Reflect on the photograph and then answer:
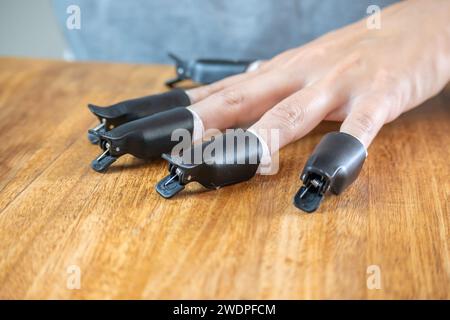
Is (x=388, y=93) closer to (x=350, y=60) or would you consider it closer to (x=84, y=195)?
(x=350, y=60)

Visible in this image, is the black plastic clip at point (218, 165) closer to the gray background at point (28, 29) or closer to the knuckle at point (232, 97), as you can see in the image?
the knuckle at point (232, 97)

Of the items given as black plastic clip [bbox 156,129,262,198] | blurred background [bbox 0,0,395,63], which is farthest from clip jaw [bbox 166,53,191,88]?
black plastic clip [bbox 156,129,262,198]

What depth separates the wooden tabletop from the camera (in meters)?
0.43

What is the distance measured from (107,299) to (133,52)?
2.58 ft

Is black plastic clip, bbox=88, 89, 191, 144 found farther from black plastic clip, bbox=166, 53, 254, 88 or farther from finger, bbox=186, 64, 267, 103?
black plastic clip, bbox=166, 53, 254, 88

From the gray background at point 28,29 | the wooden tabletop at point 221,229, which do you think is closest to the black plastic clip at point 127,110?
the wooden tabletop at point 221,229

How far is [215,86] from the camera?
0.74m

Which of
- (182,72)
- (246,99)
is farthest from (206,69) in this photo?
(246,99)

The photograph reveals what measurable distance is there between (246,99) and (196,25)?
0.43 metres

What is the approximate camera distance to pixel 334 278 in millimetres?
431

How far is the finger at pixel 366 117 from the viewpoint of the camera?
58 centimetres

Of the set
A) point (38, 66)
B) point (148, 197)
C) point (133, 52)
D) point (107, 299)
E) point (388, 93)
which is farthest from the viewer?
point (133, 52)

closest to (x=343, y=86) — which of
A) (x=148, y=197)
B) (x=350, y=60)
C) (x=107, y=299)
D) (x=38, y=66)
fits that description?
(x=350, y=60)

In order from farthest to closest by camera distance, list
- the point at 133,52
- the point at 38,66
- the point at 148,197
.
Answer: the point at 133,52, the point at 38,66, the point at 148,197
